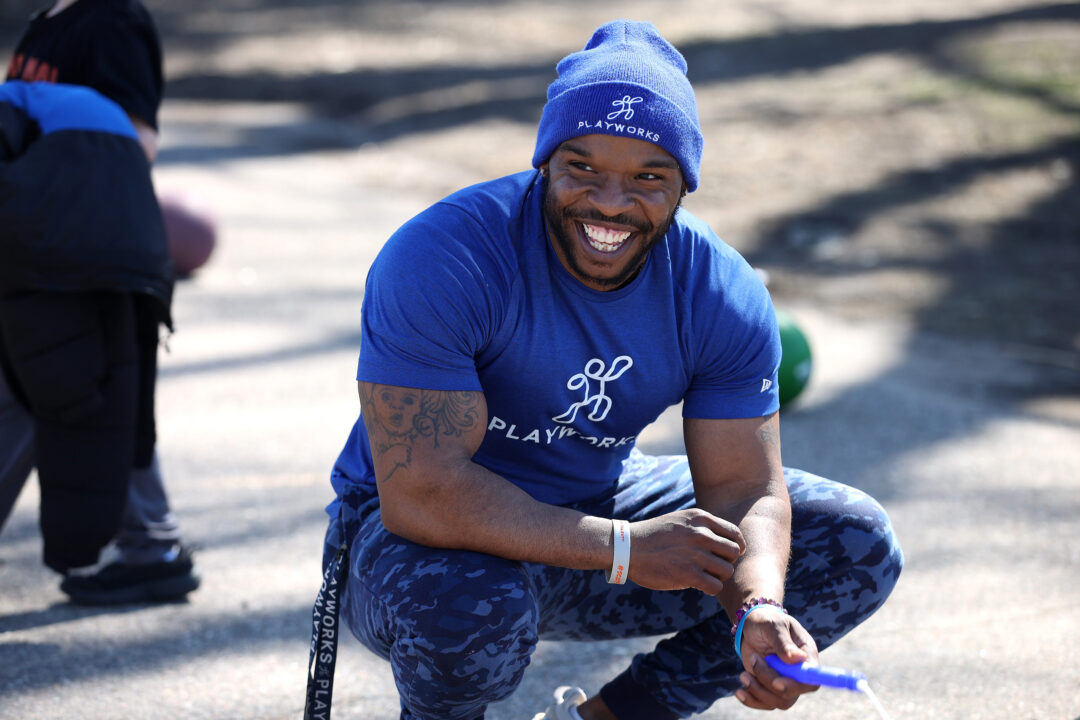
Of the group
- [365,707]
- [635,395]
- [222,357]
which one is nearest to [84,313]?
[365,707]

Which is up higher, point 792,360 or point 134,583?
point 134,583

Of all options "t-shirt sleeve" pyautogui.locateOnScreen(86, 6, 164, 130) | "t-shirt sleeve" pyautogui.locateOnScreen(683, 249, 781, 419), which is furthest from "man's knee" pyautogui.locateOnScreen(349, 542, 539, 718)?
"t-shirt sleeve" pyautogui.locateOnScreen(86, 6, 164, 130)

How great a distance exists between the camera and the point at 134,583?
138 inches

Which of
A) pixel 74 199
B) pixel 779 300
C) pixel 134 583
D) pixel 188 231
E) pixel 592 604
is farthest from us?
pixel 779 300

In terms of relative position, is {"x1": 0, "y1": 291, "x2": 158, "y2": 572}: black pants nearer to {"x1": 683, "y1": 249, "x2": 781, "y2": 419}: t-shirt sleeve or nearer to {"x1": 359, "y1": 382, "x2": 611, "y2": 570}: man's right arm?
{"x1": 359, "y1": 382, "x2": 611, "y2": 570}: man's right arm

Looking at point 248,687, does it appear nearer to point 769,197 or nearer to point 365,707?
point 365,707

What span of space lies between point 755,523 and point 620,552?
325mm

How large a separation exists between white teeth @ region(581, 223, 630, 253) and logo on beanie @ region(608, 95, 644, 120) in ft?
0.73

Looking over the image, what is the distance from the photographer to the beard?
8.24ft

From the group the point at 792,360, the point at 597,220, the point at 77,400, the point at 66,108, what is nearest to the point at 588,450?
the point at 597,220

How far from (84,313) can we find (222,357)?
2728 mm

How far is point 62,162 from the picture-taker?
3121 mm

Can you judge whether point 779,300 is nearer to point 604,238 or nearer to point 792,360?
point 792,360

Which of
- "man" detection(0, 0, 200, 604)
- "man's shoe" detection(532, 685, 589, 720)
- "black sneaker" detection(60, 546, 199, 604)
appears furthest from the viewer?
"black sneaker" detection(60, 546, 199, 604)
